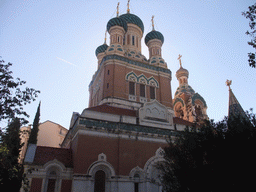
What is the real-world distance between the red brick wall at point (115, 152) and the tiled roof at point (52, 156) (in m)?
1.17

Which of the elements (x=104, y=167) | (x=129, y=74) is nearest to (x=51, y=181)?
(x=104, y=167)

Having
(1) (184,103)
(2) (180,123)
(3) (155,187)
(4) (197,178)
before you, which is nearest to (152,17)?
(1) (184,103)

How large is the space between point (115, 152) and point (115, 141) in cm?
75

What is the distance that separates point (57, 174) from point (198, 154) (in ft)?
28.8

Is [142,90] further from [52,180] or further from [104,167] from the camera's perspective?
[52,180]

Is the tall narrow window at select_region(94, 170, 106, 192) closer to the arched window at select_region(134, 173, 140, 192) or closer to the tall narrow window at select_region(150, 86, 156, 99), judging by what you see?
the arched window at select_region(134, 173, 140, 192)

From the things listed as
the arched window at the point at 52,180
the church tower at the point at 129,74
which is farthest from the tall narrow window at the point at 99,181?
the church tower at the point at 129,74

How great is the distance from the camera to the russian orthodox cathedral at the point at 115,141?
44.2 feet

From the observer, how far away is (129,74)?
21.9 metres

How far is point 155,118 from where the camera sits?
17297 millimetres

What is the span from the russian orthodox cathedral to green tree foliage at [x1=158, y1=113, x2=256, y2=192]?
2036 mm

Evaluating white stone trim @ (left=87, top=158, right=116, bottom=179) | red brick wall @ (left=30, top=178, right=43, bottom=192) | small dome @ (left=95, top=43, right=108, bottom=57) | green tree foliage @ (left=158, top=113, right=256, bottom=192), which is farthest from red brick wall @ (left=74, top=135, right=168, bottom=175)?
small dome @ (left=95, top=43, right=108, bottom=57)

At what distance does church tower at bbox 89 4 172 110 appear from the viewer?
67.7 feet

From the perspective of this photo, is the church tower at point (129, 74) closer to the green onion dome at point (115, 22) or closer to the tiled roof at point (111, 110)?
the green onion dome at point (115, 22)
